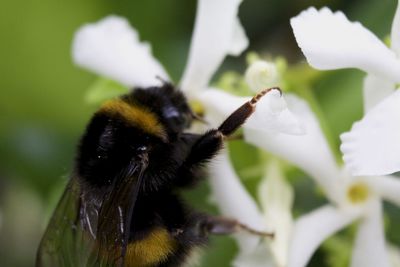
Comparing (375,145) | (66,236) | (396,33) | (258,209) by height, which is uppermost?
(396,33)

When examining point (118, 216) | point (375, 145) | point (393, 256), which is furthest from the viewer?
point (393, 256)

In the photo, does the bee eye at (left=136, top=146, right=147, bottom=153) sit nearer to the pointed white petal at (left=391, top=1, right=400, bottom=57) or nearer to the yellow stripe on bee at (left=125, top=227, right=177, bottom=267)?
the yellow stripe on bee at (left=125, top=227, right=177, bottom=267)

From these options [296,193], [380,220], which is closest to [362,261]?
[380,220]

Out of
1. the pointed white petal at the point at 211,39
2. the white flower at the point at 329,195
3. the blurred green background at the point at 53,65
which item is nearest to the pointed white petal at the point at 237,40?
the pointed white petal at the point at 211,39

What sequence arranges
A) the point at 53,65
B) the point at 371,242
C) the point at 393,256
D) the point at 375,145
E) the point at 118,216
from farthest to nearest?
1. the point at 53,65
2. the point at 393,256
3. the point at 371,242
4. the point at 118,216
5. the point at 375,145

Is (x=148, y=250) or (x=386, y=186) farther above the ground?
(x=386, y=186)

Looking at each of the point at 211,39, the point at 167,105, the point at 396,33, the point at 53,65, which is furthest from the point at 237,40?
the point at 53,65

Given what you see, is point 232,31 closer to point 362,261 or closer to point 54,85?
point 362,261

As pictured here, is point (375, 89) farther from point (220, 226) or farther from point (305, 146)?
point (220, 226)
